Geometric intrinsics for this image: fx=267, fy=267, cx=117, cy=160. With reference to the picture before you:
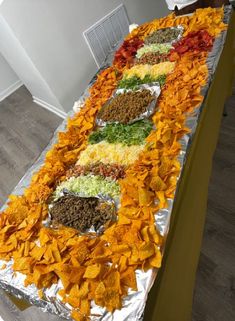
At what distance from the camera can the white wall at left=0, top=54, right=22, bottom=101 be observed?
4465 mm

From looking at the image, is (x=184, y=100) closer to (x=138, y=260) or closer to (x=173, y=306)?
(x=138, y=260)

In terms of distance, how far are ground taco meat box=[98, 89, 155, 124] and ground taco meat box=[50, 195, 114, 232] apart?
61 centimetres

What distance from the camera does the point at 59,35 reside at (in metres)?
2.70

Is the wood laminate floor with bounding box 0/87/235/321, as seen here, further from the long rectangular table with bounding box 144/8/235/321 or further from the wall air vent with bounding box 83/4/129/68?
the wall air vent with bounding box 83/4/129/68

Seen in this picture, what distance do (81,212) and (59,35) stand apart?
2.11 m

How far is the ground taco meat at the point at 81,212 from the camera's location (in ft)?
4.02

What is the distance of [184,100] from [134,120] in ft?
1.06

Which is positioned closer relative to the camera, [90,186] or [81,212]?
[81,212]

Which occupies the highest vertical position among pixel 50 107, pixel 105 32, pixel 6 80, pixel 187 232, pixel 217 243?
pixel 105 32

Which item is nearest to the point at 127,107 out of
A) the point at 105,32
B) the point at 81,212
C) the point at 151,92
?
the point at 151,92

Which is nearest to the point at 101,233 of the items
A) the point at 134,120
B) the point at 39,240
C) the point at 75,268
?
the point at 75,268

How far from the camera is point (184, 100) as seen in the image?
5.26 feet

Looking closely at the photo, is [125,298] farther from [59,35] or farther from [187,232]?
[59,35]

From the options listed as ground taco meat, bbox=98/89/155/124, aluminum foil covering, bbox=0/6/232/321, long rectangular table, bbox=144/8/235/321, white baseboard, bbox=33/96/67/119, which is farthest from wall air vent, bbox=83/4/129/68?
aluminum foil covering, bbox=0/6/232/321
